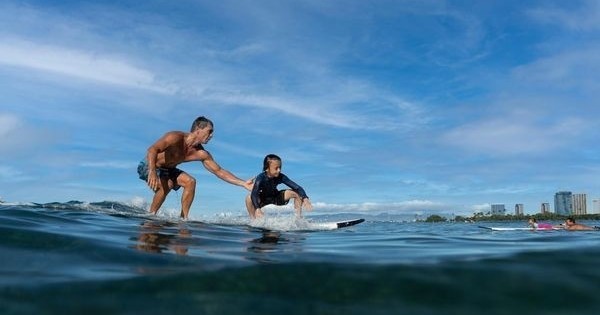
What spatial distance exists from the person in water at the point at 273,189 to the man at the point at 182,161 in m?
0.43

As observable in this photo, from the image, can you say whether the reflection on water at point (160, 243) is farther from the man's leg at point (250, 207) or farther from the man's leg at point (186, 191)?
the man's leg at point (250, 207)

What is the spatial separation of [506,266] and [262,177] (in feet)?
34.8

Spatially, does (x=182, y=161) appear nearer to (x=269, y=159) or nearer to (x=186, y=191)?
(x=186, y=191)

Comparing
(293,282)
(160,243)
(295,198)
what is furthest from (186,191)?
(293,282)

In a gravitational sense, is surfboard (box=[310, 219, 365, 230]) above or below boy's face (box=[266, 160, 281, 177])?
below

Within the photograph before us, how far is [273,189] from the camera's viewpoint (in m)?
14.6

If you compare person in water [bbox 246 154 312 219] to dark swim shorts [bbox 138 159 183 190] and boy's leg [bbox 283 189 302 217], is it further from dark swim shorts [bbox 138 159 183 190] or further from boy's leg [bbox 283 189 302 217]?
dark swim shorts [bbox 138 159 183 190]

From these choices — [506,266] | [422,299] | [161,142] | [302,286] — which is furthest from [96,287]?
[161,142]

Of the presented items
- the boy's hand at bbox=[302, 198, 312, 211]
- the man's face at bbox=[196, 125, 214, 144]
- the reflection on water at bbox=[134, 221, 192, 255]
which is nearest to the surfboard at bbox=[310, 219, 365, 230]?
the boy's hand at bbox=[302, 198, 312, 211]

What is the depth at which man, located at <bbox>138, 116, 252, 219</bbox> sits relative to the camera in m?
12.9

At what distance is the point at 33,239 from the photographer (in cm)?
547

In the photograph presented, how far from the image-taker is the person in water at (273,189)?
14.2 meters

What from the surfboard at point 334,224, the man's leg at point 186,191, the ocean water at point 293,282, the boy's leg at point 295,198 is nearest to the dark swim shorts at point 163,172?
the man's leg at point 186,191

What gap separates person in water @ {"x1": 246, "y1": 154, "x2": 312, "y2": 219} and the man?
43 centimetres
